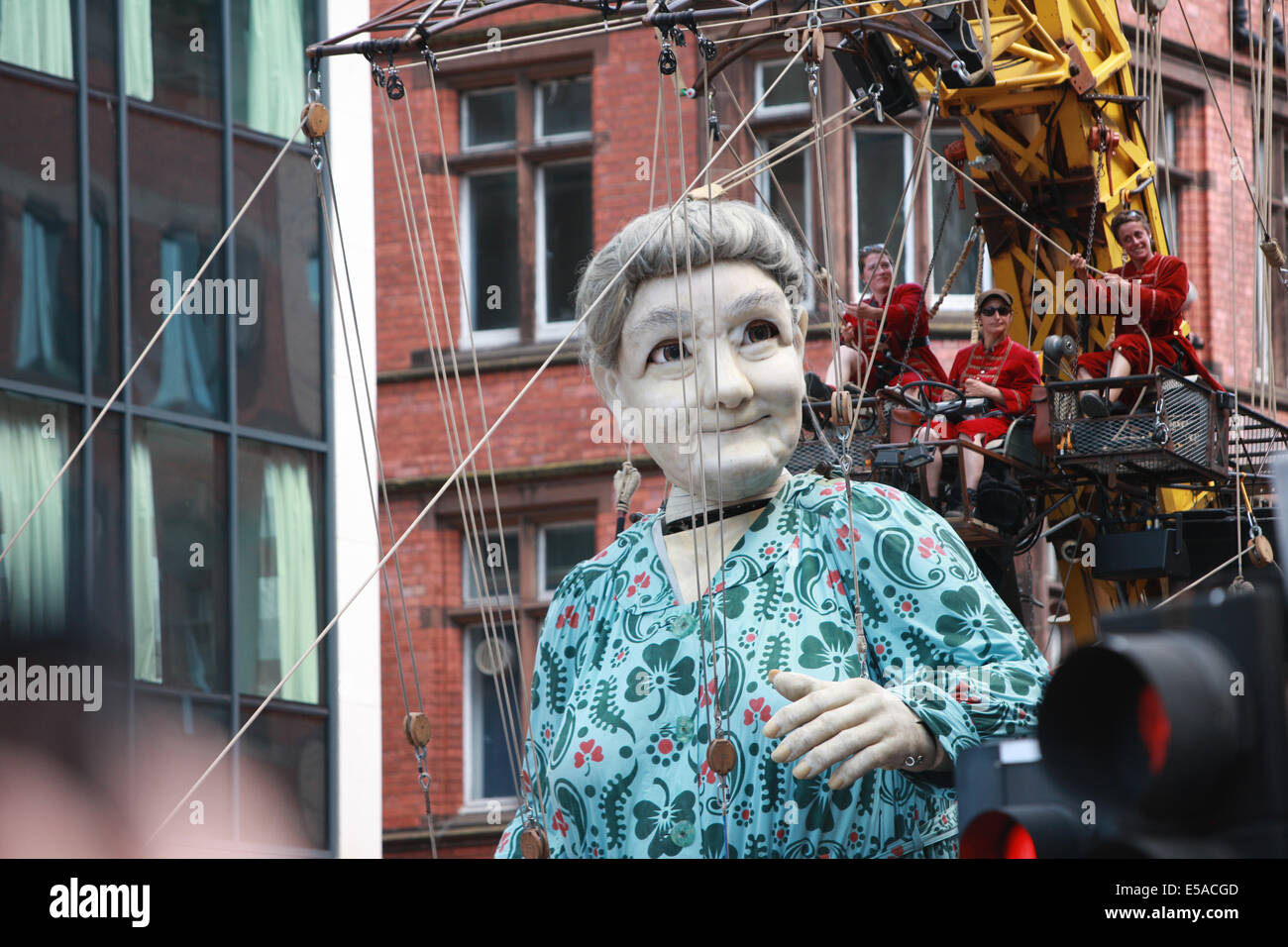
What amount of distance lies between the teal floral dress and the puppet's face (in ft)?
0.29

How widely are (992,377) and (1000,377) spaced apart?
0.04 metres

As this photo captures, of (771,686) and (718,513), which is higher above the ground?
(718,513)

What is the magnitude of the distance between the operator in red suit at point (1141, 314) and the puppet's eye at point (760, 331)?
177 inches

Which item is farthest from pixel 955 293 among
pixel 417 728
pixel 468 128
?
pixel 417 728

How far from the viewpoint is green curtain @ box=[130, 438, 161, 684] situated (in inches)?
399

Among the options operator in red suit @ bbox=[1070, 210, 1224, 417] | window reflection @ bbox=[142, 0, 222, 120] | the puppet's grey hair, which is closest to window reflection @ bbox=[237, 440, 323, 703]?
window reflection @ bbox=[142, 0, 222, 120]

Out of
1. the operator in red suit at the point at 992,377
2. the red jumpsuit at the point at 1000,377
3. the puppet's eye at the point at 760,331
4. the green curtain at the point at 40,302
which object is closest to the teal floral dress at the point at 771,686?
the puppet's eye at the point at 760,331

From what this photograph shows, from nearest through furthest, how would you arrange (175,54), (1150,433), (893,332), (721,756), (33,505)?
1. (721,756)
2. (1150,433)
3. (893,332)
4. (33,505)
5. (175,54)

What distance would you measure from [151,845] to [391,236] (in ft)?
40.8

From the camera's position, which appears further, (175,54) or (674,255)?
(175,54)

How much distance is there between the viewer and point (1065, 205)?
311 inches

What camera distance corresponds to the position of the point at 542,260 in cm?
1532

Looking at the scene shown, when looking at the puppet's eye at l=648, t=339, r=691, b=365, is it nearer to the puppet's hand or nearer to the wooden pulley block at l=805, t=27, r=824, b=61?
the puppet's hand

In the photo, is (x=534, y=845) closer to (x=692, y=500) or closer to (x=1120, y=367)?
(x=692, y=500)
